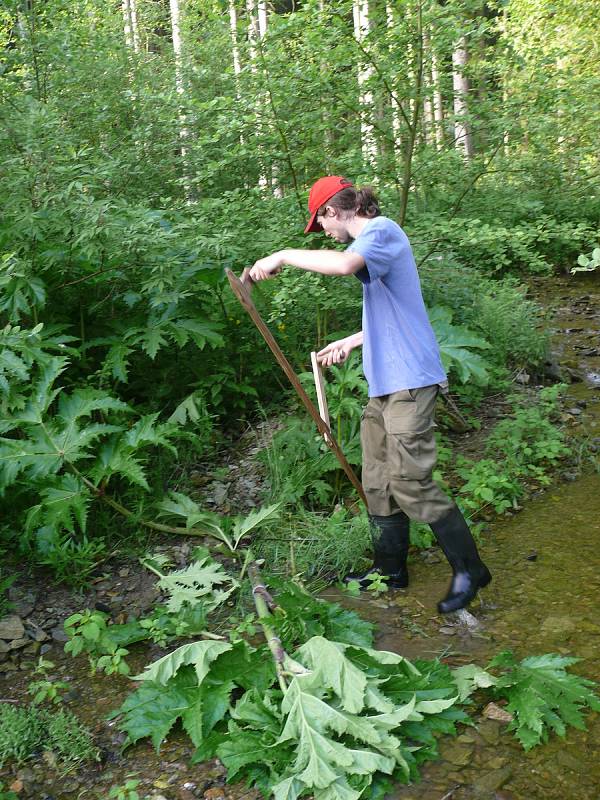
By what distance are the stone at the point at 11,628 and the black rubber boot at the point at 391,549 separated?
5.62 feet

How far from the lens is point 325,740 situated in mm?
2631

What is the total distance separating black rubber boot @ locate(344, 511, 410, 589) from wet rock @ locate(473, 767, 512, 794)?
1450 mm

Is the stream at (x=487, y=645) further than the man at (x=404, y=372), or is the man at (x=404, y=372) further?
the man at (x=404, y=372)

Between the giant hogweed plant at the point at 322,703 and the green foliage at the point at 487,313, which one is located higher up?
the green foliage at the point at 487,313

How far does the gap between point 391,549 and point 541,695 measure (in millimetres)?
1286

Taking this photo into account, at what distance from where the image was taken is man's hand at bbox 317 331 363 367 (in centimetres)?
416

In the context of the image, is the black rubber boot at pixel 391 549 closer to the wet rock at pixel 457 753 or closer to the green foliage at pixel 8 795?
the wet rock at pixel 457 753

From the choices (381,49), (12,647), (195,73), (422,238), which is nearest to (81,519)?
(12,647)

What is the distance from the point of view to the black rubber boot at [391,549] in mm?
4066

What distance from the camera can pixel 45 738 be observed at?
9.93 ft

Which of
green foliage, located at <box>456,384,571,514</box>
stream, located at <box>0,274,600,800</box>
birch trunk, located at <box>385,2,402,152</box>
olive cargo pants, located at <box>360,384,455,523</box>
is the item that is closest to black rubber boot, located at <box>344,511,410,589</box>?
stream, located at <box>0,274,600,800</box>

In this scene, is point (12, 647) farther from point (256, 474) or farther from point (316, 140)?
point (316, 140)

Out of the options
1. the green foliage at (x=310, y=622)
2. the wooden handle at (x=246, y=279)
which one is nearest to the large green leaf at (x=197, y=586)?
the green foliage at (x=310, y=622)

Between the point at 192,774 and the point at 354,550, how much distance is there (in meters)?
1.74
